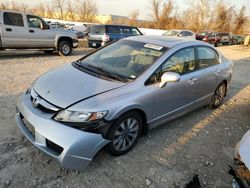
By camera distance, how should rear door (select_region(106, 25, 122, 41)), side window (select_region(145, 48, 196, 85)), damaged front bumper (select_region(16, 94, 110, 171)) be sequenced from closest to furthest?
damaged front bumper (select_region(16, 94, 110, 171))
side window (select_region(145, 48, 196, 85))
rear door (select_region(106, 25, 122, 41))

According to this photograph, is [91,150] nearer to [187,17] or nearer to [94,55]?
[94,55]

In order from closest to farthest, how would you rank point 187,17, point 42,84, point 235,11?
point 42,84 → point 187,17 → point 235,11

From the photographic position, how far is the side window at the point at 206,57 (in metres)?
4.57

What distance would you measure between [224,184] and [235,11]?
5504 centimetres

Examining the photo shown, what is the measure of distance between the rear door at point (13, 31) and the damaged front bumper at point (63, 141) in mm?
8012

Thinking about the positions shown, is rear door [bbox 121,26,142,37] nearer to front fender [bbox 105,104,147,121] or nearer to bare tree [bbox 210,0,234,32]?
front fender [bbox 105,104,147,121]

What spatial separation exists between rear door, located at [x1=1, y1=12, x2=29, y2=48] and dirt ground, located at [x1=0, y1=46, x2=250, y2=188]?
566 centimetres

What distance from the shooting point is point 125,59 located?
3916 mm

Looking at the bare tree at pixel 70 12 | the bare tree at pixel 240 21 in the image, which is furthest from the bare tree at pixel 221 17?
the bare tree at pixel 70 12

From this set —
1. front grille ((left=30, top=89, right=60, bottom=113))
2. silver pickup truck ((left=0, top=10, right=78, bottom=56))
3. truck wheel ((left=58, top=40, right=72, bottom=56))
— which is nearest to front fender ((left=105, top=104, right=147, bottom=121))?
front grille ((left=30, top=89, right=60, bottom=113))

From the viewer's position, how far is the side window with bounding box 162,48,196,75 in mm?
3793

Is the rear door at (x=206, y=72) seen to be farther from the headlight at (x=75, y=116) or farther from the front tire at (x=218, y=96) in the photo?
the headlight at (x=75, y=116)

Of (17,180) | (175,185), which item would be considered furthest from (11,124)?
(175,185)

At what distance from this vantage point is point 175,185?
2920 millimetres
